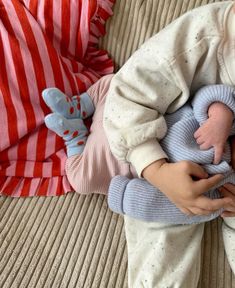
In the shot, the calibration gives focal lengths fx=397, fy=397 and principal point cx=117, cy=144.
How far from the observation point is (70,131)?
2.83ft

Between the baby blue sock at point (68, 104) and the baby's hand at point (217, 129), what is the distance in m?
0.32

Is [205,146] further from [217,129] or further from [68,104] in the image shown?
[68,104]

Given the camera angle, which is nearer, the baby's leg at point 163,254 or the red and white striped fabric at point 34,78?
the baby's leg at point 163,254

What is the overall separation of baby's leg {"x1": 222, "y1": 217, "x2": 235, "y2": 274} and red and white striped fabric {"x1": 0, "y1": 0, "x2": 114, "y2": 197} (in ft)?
1.12

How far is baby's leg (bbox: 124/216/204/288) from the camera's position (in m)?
0.70

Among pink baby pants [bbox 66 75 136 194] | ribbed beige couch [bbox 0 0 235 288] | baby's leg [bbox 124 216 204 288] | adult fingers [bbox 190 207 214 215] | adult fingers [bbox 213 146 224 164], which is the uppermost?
adult fingers [bbox 213 146 224 164]

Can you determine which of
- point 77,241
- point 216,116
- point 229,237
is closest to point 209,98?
point 216,116

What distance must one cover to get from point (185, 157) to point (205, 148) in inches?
1.5

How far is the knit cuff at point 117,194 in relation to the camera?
2.45 feet

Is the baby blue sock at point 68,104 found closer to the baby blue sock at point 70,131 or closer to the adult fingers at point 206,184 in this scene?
the baby blue sock at point 70,131

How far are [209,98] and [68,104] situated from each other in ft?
1.13

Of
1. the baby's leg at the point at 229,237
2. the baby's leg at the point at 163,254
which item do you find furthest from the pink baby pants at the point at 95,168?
the baby's leg at the point at 229,237

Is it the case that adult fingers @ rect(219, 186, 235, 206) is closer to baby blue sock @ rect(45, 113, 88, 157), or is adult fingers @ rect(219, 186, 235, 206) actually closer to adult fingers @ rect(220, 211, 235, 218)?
adult fingers @ rect(220, 211, 235, 218)

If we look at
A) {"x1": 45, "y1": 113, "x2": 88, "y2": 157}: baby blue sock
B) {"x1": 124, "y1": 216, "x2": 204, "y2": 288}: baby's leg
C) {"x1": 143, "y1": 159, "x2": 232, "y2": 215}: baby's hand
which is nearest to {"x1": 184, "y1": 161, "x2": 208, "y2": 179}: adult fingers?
{"x1": 143, "y1": 159, "x2": 232, "y2": 215}: baby's hand
